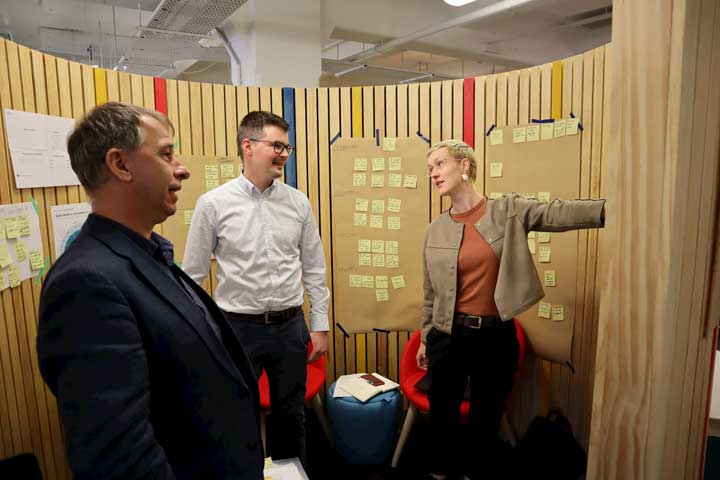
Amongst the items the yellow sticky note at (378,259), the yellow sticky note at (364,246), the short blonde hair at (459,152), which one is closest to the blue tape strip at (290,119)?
the yellow sticky note at (364,246)

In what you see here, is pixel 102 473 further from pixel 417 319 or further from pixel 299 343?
pixel 417 319

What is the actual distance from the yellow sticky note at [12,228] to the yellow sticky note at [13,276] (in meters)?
0.16

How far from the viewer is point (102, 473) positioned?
1057mm

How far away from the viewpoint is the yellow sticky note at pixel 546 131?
3254 millimetres

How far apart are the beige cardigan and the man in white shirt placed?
2.78ft

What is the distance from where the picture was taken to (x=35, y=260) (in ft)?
8.29

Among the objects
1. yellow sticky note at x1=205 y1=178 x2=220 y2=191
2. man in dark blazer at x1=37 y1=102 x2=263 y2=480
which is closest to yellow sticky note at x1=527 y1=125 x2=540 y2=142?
yellow sticky note at x1=205 y1=178 x2=220 y2=191

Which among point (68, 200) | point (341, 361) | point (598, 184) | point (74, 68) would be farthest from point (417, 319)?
point (74, 68)

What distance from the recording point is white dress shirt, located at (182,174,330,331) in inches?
107

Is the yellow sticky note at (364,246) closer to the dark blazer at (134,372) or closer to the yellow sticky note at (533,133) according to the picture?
the yellow sticky note at (533,133)

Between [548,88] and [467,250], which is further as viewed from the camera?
[548,88]

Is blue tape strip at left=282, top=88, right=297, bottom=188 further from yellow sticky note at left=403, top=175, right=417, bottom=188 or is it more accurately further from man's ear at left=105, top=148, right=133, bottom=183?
man's ear at left=105, top=148, right=133, bottom=183

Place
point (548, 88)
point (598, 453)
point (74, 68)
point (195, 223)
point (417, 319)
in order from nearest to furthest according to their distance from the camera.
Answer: point (598, 453), point (195, 223), point (74, 68), point (548, 88), point (417, 319)

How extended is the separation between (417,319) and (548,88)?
2.02m
